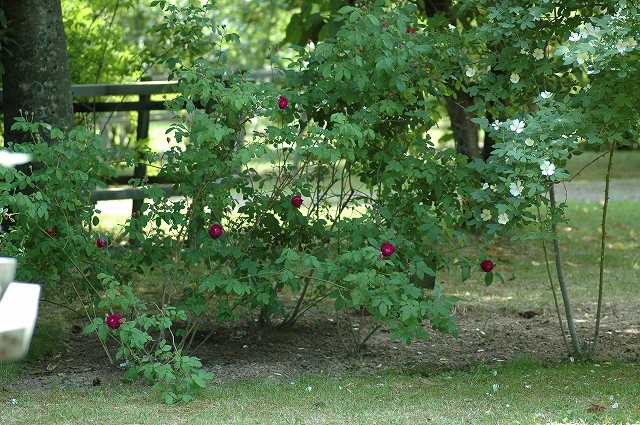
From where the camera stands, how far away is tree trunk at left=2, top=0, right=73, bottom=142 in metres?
6.94

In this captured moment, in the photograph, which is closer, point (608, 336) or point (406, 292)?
point (406, 292)

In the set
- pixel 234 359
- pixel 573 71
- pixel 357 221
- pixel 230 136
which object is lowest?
pixel 234 359

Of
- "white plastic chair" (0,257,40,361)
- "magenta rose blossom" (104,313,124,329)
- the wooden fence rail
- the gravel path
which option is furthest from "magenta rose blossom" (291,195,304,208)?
the gravel path

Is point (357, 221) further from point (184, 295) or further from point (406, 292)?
point (184, 295)

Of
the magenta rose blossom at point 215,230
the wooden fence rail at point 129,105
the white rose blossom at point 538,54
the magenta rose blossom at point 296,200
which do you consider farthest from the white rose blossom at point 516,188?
the wooden fence rail at point 129,105

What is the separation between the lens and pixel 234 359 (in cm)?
626

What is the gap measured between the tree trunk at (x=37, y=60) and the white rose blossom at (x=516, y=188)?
2.92 meters

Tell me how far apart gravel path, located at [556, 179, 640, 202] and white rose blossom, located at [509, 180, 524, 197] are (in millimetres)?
10012

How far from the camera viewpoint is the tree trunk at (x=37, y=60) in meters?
6.94

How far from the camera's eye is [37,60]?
6.94m

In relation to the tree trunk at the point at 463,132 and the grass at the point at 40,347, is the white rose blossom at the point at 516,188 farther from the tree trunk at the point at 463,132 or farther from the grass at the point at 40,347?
the tree trunk at the point at 463,132

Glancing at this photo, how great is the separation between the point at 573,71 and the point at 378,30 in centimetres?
109

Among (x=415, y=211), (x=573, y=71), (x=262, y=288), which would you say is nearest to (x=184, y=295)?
→ (x=262, y=288)

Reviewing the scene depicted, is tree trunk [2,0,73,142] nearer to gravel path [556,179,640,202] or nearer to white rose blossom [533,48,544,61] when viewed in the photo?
white rose blossom [533,48,544,61]
